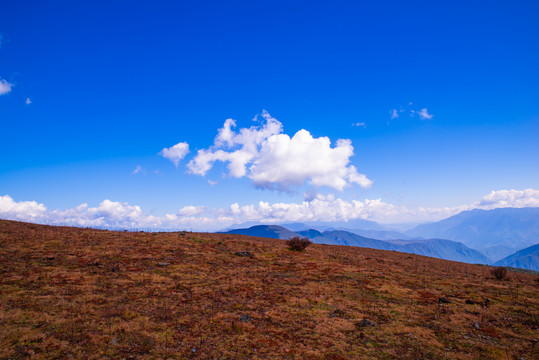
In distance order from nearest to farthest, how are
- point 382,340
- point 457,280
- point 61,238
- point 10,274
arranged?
point 382,340 < point 10,274 < point 457,280 < point 61,238

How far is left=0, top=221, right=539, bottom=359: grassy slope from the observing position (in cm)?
1097

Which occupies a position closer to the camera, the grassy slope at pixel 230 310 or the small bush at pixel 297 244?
the grassy slope at pixel 230 310

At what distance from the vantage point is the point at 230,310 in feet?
49.4

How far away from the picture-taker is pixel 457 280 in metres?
27.1

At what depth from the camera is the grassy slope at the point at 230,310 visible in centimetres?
1097

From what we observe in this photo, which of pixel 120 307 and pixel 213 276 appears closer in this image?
pixel 120 307

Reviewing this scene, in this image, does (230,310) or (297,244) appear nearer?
(230,310)

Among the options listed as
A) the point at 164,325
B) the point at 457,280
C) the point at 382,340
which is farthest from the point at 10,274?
the point at 457,280

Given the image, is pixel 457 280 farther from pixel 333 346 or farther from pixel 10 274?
pixel 10 274

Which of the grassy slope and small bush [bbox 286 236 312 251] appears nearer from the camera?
the grassy slope

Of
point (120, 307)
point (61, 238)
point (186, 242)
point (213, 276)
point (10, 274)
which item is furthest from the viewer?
point (186, 242)

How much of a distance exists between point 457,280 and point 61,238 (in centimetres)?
4380

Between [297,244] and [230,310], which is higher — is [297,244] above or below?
above

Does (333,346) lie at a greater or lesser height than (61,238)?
lesser
